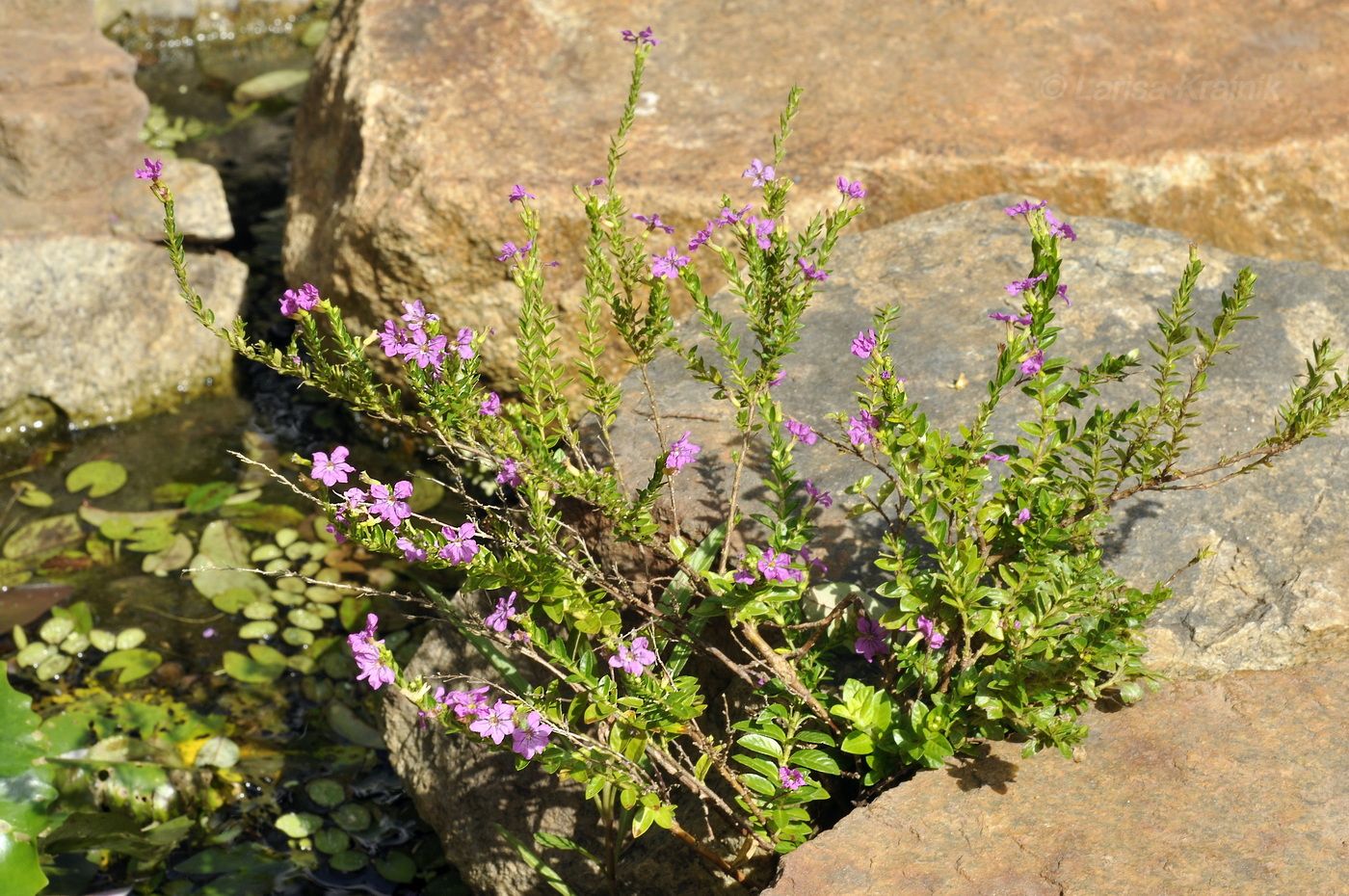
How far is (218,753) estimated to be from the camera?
11.3 ft

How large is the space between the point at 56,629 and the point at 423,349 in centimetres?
210

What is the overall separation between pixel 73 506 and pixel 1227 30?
386 cm

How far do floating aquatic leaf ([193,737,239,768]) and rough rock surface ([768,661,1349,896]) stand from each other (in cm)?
180

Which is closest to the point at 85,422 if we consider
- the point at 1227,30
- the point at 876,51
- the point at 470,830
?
the point at 470,830

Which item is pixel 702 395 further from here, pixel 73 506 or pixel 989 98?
pixel 73 506

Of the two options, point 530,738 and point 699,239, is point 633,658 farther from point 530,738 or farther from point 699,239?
point 699,239

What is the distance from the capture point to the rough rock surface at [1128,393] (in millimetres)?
2578

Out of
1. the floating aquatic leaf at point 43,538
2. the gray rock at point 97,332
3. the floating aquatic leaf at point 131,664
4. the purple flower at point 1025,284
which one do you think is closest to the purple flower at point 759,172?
the purple flower at point 1025,284

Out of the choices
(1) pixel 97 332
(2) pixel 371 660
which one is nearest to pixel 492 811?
(2) pixel 371 660

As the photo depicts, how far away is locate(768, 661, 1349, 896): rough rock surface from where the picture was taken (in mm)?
2158

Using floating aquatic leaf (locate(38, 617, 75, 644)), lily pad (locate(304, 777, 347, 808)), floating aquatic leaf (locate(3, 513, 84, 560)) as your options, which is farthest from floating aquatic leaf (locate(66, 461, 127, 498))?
lily pad (locate(304, 777, 347, 808))

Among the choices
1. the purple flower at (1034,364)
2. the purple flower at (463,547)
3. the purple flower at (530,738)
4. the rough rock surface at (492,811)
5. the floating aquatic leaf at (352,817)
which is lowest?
the floating aquatic leaf at (352,817)

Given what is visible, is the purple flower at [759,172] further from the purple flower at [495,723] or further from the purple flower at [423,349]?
the purple flower at [495,723]

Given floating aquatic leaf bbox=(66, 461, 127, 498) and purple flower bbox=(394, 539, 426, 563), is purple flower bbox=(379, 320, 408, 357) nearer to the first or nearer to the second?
purple flower bbox=(394, 539, 426, 563)
